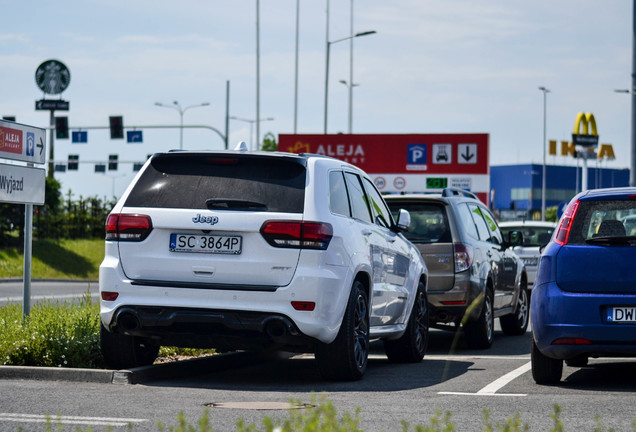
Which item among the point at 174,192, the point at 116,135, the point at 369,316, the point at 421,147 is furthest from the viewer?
the point at 116,135

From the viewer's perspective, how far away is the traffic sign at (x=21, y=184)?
39.0ft

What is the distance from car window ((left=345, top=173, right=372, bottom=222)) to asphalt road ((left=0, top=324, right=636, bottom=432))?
1.41 metres

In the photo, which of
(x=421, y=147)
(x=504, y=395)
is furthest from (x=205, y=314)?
(x=421, y=147)

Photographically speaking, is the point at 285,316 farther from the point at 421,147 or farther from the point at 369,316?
the point at 421,147

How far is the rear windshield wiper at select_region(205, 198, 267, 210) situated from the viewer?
29.5 feet

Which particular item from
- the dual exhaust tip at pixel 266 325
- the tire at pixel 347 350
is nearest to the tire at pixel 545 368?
the tire at pixel 347 350

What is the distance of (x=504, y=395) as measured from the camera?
334 inches

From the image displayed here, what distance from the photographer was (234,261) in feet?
29.0

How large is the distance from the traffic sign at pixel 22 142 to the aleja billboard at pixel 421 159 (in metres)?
34.7

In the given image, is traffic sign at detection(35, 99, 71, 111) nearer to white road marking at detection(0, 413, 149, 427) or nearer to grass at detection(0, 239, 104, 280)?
grass at detection(0, 239, 104, 280)

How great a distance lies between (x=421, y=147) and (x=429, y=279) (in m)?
34.7

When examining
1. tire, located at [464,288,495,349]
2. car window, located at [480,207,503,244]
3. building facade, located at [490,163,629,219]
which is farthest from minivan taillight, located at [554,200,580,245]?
building facade, located at [490,163,629,219]

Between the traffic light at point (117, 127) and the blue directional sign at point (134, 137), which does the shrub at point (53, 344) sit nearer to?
the traffic light at point (117, 127)

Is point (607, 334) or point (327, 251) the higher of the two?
point (327, 251)
